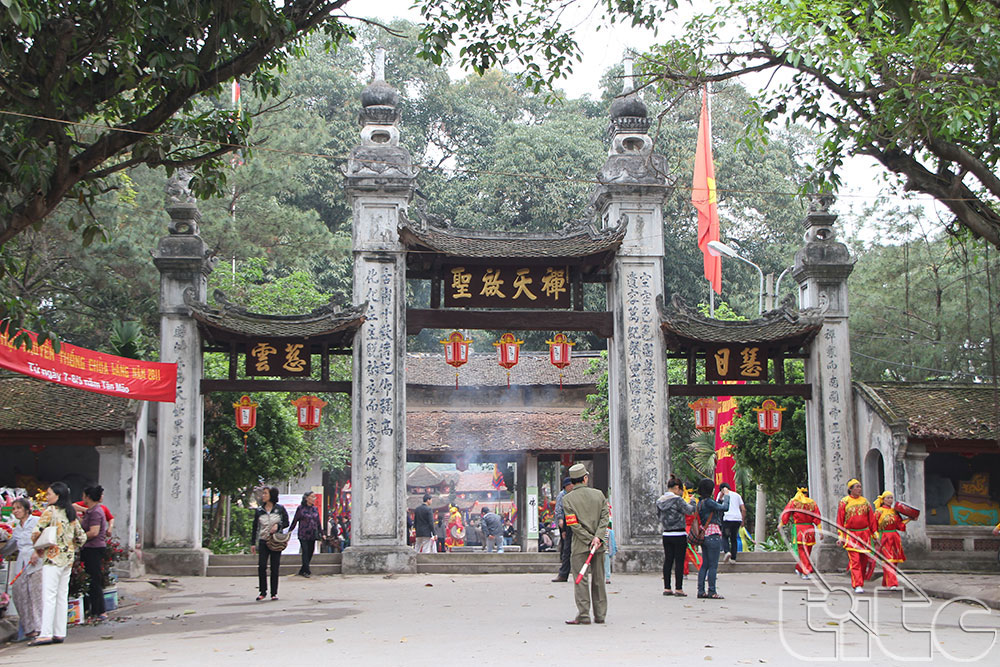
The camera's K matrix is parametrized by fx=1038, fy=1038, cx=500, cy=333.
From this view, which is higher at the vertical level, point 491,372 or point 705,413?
point 491,372

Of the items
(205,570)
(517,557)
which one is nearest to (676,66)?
(517,557)

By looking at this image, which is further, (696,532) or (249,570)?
(249,570)

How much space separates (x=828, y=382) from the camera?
17.3 meters

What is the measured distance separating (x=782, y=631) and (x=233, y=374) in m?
10.6

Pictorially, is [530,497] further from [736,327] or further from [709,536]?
[709,536]

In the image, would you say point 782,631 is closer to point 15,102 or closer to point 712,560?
point 712,560

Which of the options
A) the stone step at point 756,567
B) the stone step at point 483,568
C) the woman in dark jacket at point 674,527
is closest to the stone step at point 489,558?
the stone step at point 483,568

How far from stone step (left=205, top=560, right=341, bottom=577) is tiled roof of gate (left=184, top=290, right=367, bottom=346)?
3.62 meters

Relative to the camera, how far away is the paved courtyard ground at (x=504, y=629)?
304 inches

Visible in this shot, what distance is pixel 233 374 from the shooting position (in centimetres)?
1694

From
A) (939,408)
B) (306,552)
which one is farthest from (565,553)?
(939,408)

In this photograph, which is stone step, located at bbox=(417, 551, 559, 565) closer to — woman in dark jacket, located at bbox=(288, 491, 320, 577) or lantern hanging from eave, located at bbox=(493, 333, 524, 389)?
woman in dark jacket, located at bbox=(288, 491, 320, 577)

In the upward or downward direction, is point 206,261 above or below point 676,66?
below

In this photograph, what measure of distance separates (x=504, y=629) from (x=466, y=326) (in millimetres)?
8118
